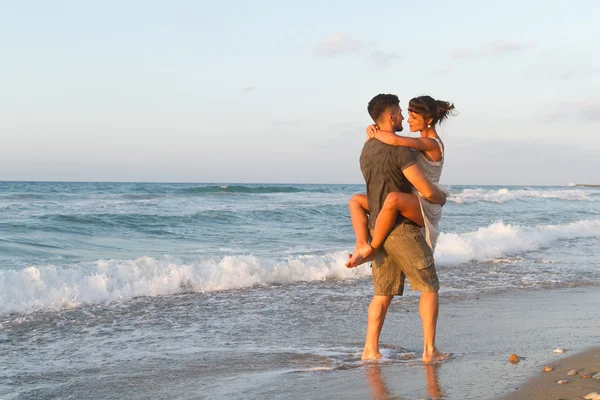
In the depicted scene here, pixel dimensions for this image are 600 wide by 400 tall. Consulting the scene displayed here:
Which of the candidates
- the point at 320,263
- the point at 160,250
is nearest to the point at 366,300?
the point at 320,263

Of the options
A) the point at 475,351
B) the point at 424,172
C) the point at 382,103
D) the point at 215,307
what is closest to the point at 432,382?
the point at 475,351

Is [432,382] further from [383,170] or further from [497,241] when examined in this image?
[497,241]

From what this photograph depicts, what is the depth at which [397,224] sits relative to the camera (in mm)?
4285

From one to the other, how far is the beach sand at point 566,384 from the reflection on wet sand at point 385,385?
395 mm

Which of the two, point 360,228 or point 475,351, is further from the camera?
point 475,351

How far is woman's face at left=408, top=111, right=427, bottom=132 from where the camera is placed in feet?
14.1

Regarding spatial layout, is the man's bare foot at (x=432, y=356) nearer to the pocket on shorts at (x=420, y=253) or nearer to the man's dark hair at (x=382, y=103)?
the pocket on shorts at (x=420, y=253)

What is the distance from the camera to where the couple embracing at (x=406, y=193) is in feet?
13.7

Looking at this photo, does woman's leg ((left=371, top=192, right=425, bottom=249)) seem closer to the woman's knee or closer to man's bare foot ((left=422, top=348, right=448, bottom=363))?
the woman's knee

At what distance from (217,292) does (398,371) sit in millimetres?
4003

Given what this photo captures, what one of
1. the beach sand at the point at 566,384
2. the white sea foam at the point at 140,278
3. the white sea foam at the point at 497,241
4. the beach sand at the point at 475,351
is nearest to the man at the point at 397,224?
the beach sand at the point at 475,351

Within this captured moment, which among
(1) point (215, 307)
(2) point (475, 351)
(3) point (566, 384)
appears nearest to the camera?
(3) point (566, 384)

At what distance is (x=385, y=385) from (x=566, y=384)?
3.39 ft

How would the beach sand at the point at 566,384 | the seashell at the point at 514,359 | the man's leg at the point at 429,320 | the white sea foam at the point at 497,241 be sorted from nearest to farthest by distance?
the beach sand at the point at 566,384 → the seashell at the point at 514,359 → the man's leg at the point at 429,320 → the white sea foam at the point at 497,241
